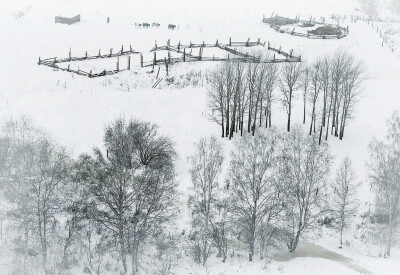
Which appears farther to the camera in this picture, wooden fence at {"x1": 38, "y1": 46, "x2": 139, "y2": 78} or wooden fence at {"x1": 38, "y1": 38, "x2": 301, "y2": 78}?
wooden fence at {"x1": 38, "y1": 38, "x2": 301, "y2": 78}

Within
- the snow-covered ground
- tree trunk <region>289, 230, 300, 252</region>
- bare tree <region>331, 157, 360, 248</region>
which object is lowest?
tree trunk <region>289, 230, 300, 252</region>

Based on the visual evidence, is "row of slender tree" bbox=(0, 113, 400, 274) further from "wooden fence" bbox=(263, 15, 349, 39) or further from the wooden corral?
the wooden corral

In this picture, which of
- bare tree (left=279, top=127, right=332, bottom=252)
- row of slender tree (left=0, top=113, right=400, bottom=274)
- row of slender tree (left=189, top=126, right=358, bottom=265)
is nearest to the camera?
row of slender tree (left=0, top=113, right=400, bottom=274)

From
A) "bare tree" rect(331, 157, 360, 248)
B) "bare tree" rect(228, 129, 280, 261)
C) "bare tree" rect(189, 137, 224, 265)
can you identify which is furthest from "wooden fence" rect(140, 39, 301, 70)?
"bare tree" rect(189, 137, 224, 265)

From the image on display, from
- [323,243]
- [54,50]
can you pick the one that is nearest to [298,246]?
[323,243]

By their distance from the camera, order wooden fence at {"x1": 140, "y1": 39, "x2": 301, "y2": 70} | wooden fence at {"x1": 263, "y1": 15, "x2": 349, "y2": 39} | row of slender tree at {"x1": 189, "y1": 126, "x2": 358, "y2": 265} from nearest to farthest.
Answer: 1. row of slender tree at {"x1": 189, "y1": 126, "x2": 358, "y2": 265}
2. wooden fence at {"x1": 140, "y1": 39, "x2": 301, "y2": 70}
3. wooden fence at {"x1": 263, "y1": 15, "x2": 349, "y2": 39}

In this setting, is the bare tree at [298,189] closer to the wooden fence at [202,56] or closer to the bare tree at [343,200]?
the bare tree at [343,200]

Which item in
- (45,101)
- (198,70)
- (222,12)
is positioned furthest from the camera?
(222,12)

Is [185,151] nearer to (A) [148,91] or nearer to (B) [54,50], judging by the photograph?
(A) [148,91]
